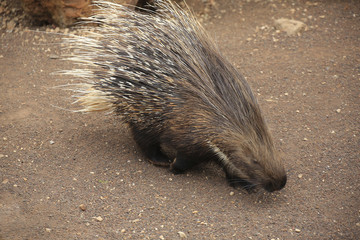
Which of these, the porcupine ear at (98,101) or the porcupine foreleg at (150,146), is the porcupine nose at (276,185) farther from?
the porcupine ear at (98,101)

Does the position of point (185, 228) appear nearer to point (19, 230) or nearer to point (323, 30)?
point (19, 230)

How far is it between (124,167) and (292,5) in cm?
361

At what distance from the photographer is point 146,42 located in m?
3.07

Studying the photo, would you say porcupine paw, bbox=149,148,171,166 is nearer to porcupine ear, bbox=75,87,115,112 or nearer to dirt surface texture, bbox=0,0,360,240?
dirt surface texture, bbox=0,0,360,240

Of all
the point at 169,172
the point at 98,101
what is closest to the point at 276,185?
the point at 169,172

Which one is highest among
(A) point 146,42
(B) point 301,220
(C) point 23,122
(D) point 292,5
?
(A) point 146,42

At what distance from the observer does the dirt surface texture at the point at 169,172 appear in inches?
111

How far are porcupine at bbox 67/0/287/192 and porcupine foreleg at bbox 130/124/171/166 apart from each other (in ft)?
0.07

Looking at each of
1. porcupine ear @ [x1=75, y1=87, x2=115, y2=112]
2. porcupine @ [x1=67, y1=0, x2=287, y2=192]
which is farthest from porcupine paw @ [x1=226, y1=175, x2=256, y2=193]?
porcupine ear @ [x1=75, y1=87, x2=115, y2=112]

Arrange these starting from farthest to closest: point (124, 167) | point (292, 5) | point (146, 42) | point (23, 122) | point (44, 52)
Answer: point (292, 5) → point (44, 52) → point (23, 122) → point (124, 167) → point (146, 42)

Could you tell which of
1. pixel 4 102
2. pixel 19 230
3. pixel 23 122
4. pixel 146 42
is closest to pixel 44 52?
pixel 4 102

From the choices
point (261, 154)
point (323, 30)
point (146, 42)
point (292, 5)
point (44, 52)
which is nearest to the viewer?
point (261, 154)

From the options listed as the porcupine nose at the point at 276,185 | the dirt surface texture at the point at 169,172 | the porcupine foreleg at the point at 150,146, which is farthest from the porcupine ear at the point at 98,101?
the porcupine nose at the point at 276,185

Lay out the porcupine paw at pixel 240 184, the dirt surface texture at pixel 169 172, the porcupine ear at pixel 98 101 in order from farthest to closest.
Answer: the porcupine ear at pixel 98 101 → the porcupine paw at pixel 240 184 → the dirt surface texture at pixel 169 172
